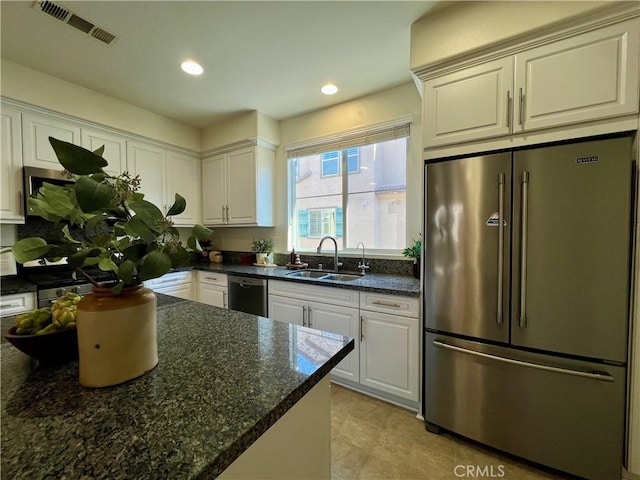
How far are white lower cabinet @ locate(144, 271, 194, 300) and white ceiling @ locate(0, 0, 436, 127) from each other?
1879 mm

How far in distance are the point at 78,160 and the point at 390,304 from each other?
6.17ft

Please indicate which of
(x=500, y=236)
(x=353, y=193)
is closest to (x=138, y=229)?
(x=500, y=236)

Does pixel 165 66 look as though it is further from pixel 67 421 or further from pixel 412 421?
pixel 412 421

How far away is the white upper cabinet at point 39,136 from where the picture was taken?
2289 mm

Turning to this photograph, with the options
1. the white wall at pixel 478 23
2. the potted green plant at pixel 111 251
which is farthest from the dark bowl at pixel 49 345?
the white wall at pixel 478 23

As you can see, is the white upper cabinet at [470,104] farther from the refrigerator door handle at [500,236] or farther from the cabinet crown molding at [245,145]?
the cabinet crown molding at [245,145]

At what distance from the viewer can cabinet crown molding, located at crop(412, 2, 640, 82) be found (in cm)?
134

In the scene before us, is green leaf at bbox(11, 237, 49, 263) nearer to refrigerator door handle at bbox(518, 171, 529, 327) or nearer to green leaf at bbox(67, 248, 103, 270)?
green leaf at bbox(67, 248, 103, 270)

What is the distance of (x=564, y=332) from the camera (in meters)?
1.44

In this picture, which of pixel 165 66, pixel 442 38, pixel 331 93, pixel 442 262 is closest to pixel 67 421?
pixel 442 262

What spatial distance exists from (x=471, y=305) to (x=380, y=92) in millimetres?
2120

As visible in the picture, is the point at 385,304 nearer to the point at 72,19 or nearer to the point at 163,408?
the point at 163,408

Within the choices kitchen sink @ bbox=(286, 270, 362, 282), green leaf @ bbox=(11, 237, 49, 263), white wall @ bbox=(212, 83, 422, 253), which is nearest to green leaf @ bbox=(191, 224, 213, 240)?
green leaf @ bbox=(11, 237, 49, 263)

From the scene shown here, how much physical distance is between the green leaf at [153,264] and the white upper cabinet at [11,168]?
2616 millimetres
